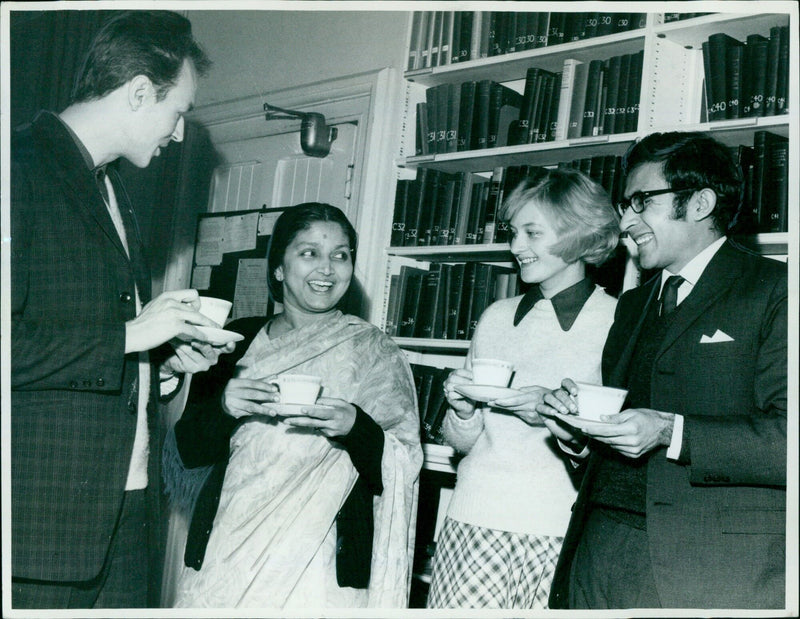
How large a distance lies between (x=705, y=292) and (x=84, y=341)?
1094mm

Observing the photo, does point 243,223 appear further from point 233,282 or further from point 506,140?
point 506,140

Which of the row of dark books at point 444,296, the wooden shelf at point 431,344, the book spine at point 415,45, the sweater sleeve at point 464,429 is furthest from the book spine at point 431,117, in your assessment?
the sweater sleeve at point 464,429

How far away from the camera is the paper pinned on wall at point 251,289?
3.68 meters

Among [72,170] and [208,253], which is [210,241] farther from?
[72,170]

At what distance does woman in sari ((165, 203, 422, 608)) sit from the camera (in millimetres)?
1940

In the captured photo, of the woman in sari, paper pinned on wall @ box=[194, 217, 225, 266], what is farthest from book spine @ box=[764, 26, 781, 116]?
paper pinned on wall @ box=[194, 217, 225, 266]

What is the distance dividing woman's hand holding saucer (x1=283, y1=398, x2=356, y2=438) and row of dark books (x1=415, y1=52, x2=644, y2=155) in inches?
47.1

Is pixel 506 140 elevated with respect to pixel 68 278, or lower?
elevated

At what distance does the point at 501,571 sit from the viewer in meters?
1.86

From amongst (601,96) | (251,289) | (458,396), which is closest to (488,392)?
(458,396)

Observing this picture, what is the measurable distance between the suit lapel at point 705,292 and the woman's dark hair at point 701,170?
14cm

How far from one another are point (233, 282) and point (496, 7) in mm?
2139

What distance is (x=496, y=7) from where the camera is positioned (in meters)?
1.93

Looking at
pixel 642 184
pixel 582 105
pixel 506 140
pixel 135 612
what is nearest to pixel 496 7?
pixel 642 184
